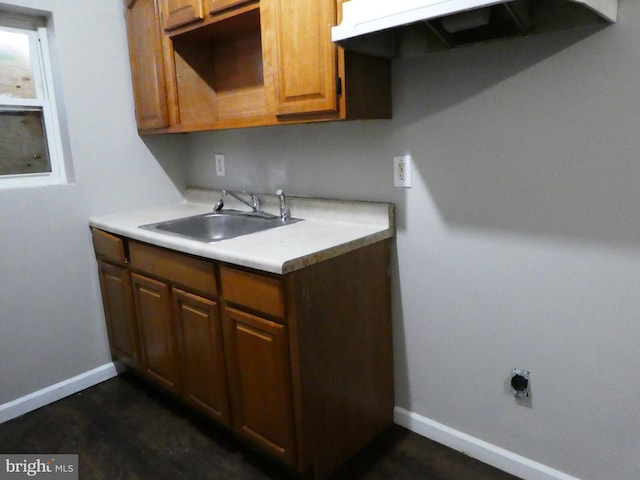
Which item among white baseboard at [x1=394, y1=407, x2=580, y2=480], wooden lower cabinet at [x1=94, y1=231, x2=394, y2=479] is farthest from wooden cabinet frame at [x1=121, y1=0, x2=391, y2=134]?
white baseboard at [x1=394, y1=407, x2=580, y2=480]

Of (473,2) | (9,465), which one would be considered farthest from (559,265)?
(9,465)

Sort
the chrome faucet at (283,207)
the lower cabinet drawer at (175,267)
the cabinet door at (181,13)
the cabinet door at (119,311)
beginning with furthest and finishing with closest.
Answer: the cabinet door at (119,311) → the chrome faucet at (283,207) → the cabinet door at (181,13) → the lower cabinet drawer at (175,267)

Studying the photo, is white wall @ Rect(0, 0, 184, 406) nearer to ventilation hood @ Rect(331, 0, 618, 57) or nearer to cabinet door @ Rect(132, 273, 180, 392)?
cabinet door @ Rect(132, 273, 180, 392)

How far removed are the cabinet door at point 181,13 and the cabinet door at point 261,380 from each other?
4.14ft

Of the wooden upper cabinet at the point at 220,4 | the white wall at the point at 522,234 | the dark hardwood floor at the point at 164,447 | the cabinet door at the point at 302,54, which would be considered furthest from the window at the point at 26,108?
the white wall at the point at 522,234

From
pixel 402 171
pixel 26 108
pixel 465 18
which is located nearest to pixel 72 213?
pixel 26 108

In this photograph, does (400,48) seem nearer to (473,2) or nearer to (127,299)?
(473,2)

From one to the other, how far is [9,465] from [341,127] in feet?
6.48

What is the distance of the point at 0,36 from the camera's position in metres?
2.16

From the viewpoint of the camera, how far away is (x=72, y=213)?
2.35 metres

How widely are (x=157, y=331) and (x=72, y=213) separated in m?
0.79

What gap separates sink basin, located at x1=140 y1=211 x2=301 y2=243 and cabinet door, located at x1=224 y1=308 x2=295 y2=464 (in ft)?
2.15

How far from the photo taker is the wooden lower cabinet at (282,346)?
1.54 meters

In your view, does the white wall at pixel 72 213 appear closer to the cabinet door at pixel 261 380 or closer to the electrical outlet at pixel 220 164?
the electrical outlet at pixel 220 164
